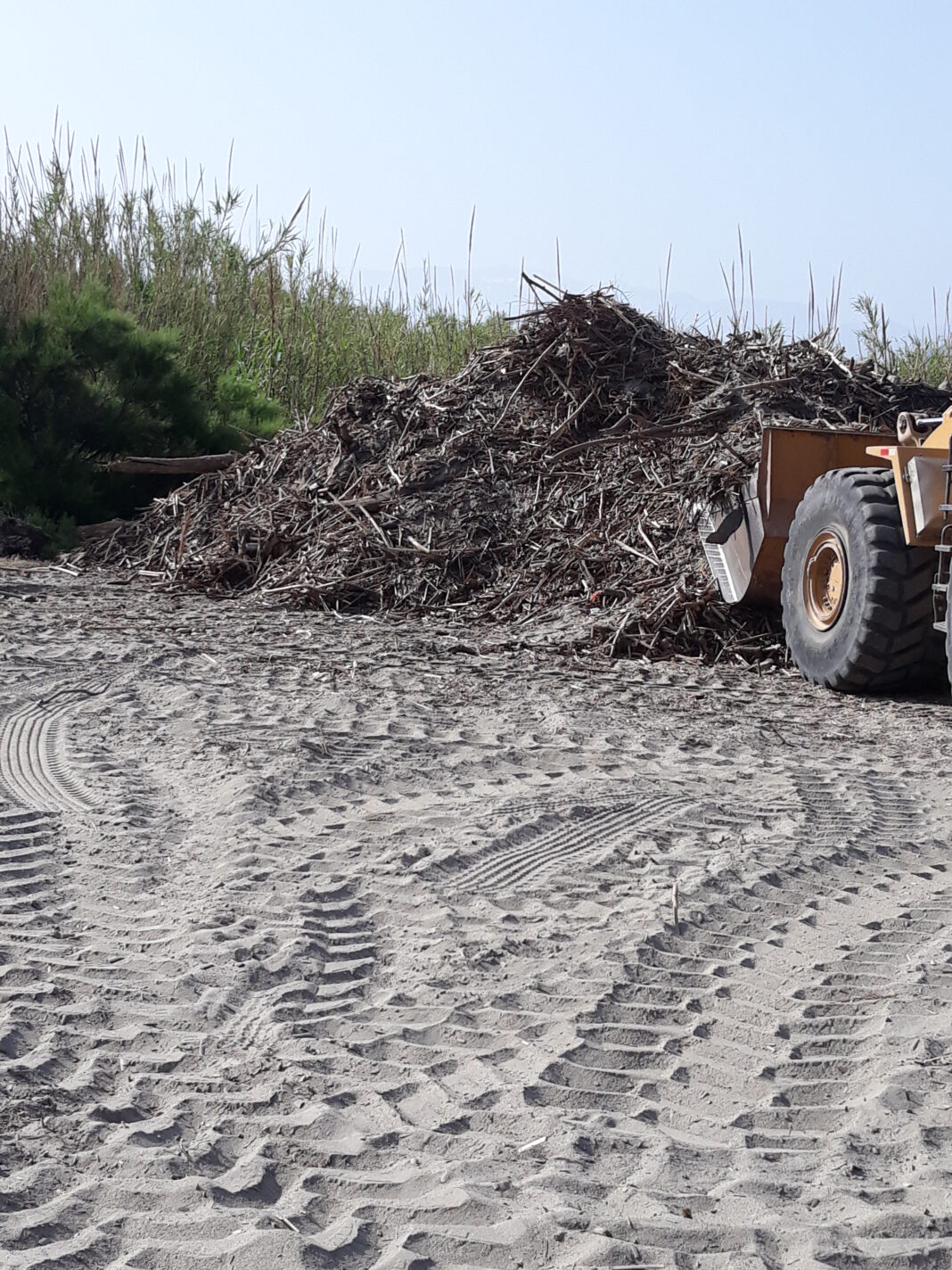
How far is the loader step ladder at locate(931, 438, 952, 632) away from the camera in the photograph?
226 inches

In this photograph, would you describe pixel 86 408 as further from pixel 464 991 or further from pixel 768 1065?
pixel 768 1065

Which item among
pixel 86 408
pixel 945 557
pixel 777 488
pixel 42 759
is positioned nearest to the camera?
pixel 42 759

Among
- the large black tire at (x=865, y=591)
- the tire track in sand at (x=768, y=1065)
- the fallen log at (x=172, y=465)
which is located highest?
the fallen log at (x=172, y=465)

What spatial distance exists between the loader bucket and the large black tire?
0.33m

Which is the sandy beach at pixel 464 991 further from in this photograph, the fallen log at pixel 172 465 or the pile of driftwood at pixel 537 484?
the fallen log at pixel 172 465

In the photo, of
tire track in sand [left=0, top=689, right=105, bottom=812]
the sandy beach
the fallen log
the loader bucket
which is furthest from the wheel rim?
the fallen log

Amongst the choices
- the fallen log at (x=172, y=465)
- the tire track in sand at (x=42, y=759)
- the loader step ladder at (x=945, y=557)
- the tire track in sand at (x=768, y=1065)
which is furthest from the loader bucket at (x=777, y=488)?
the fallen log at (x=172, y=465)

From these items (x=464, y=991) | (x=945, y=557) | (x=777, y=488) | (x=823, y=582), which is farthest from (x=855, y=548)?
(x=464, y=991)

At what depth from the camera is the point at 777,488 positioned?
23.4ft

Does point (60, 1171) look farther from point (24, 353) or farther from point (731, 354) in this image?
point (24, 353)

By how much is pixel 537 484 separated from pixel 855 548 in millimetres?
3523

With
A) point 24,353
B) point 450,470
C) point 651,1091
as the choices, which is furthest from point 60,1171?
point 24,353

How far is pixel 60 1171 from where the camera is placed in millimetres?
2221

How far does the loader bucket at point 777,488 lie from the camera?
7.06 metres
